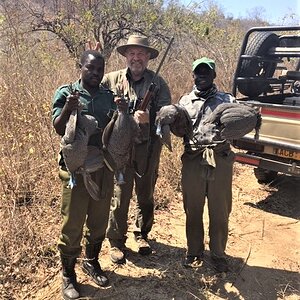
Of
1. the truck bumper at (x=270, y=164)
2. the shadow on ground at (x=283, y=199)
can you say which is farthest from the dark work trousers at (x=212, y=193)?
the shadow on ground at (x=283, y=199)

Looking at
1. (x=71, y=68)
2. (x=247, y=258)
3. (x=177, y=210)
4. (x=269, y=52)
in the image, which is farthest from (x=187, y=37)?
(x=247, y=258)

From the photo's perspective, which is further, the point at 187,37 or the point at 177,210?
the point at 187,37

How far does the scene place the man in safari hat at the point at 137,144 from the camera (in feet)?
10.2

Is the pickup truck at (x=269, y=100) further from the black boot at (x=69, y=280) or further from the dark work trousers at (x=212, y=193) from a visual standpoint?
the black boot at (x=69, y=280)

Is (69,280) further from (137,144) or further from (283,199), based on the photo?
(283,199)

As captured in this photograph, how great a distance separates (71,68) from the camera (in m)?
6.42

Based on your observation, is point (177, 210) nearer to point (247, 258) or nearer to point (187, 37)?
point (247, 258)

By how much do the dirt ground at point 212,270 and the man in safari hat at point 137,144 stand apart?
0.74ft

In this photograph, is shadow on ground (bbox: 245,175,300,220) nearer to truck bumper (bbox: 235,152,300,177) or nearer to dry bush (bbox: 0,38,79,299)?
truck bumper (bbox: 235,152,300,177)

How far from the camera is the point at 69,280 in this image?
9.35ft

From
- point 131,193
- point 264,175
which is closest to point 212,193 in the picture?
point 131,193

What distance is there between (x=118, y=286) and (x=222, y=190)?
1094mm

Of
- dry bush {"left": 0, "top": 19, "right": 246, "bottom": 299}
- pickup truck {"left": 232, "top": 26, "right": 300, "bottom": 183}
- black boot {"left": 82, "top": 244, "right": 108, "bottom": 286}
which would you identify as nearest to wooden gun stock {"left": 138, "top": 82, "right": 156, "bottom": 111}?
black boot {"left": 82, "top": 244, "right": 108, "bottom": 286}

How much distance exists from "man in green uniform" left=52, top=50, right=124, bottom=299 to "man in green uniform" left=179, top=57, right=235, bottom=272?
25.6 inches
